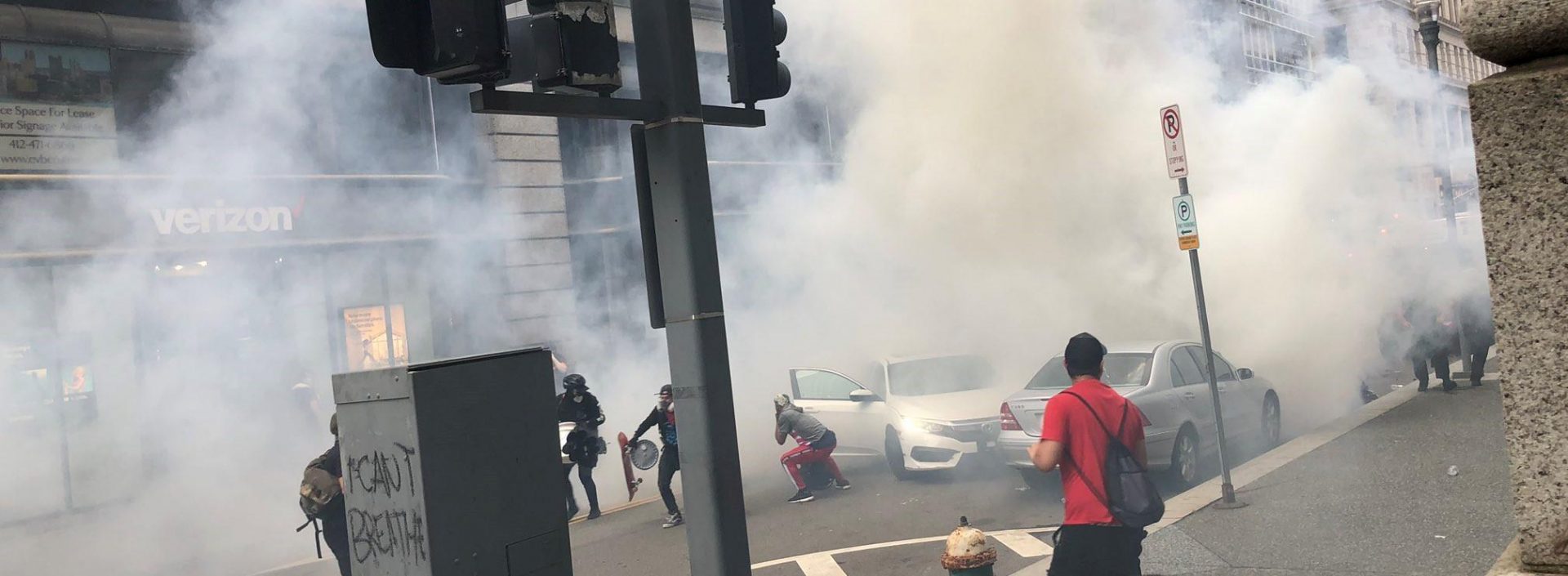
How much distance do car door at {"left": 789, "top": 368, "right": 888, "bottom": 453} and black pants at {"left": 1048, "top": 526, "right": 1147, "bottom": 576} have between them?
6.74 metres

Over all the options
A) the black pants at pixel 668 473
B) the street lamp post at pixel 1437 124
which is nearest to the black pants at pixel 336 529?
the black pants at pixel 668 473

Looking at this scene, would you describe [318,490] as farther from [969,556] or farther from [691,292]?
[691,292]

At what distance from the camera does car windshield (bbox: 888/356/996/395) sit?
11.3 m

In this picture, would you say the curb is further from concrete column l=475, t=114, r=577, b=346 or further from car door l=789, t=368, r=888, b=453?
concrete column l=475, t=114, r=577, b=346

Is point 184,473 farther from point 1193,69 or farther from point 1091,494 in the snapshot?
point 1193,69

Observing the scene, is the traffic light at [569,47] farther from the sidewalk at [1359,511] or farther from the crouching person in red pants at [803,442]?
the crouching person in red pants at [803,442]

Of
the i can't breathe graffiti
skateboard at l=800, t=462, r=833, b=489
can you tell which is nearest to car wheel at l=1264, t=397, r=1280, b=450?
skateboard at l=800, t=462, r=833, b=489

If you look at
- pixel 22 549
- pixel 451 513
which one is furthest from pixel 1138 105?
pixel 451 513

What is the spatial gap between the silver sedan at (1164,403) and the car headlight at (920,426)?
104 centimetres

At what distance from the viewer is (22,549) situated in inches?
408

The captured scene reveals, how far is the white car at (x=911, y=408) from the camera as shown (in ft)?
34.6

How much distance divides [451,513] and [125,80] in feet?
36.9

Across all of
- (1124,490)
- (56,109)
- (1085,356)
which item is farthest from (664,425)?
(56,109)

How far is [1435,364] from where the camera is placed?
13227 millimetres
